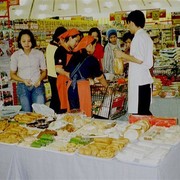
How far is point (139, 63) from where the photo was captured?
4234mm

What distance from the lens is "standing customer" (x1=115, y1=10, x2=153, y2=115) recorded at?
166 inches

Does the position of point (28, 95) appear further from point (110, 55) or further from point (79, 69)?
point (110, 55)

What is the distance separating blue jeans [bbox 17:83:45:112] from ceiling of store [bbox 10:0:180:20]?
1956cm

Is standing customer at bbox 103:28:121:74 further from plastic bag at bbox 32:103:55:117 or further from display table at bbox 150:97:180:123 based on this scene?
plastic bag at bbox 32:103:55:117

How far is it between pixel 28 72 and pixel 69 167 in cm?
247

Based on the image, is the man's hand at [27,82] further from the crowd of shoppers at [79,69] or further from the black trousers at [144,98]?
the black trousers at [144,98]

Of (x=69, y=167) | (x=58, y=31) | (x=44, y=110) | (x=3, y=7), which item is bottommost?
(x=69, y=167)

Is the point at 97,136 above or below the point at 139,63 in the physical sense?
below

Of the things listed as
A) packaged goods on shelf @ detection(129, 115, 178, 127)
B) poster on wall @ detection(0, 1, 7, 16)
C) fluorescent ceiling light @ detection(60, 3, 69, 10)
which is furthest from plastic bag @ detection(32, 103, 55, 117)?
fluorescent ceiling light @ detection(60, 3, 69, 10)

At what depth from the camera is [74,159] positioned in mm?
2742

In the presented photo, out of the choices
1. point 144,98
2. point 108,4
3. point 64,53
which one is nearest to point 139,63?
point 144,98

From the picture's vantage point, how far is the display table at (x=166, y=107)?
17.5 ft

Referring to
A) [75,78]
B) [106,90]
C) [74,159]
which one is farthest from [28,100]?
[74,159]

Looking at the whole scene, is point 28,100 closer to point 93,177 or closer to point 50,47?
point 50,47
